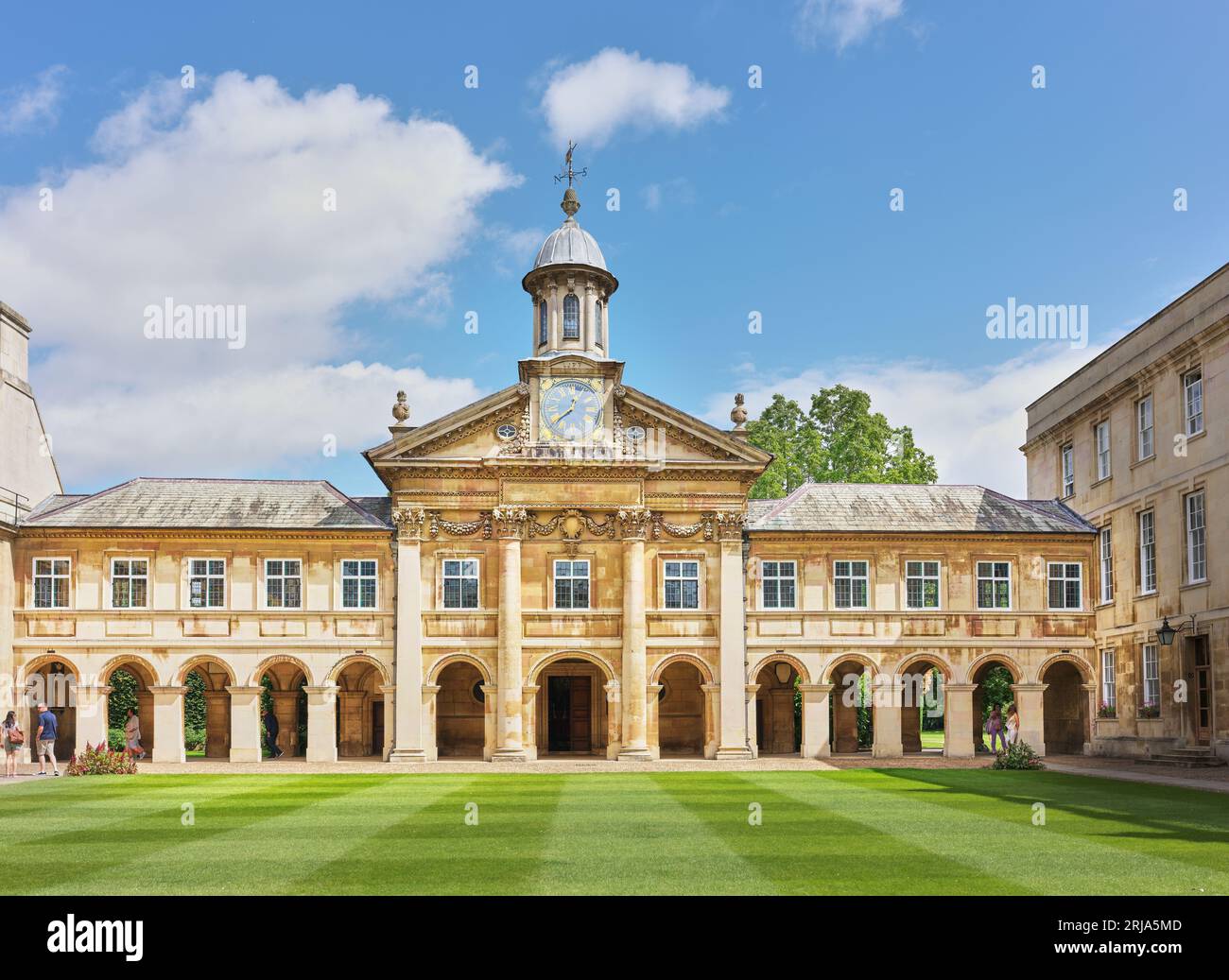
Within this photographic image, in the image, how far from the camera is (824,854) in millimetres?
17484

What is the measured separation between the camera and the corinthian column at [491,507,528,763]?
4197 cm

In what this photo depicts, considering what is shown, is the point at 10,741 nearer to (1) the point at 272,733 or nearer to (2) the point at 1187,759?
(1) the point at 272,733

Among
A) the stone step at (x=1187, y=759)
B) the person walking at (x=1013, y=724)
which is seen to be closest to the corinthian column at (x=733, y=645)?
the person walking at (x=1013, y=724)

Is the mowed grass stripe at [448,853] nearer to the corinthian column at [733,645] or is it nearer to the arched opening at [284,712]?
the corinthian column at [733,645]

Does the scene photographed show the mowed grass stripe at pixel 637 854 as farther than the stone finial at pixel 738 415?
No

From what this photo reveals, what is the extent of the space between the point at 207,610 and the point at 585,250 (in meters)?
18.0

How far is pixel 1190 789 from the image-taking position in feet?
92.4

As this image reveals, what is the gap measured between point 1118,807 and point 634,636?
20612 mm

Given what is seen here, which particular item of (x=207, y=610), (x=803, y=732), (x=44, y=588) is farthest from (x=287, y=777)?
(x=803, y=732)

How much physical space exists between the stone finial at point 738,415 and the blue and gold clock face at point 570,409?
4704 millimetres

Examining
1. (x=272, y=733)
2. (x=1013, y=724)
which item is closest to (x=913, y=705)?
(x=1013, y=724)

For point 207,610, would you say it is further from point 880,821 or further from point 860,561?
point 880,821

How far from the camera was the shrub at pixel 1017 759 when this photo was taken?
36031 millimetres
